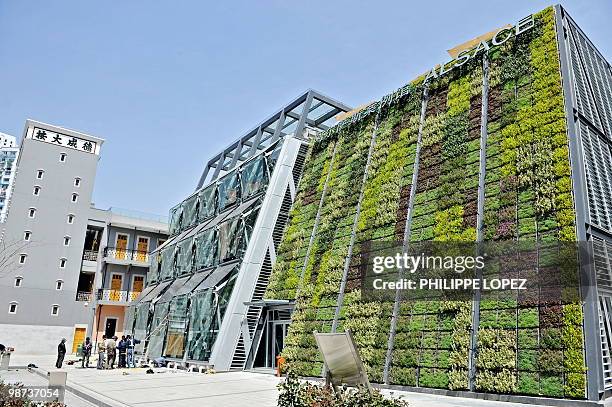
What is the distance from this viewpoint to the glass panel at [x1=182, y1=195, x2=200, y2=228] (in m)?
35.4

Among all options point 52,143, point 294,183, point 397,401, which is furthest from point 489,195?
point 52,143

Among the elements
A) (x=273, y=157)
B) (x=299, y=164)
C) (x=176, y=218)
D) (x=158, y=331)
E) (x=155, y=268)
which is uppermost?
(x=273, y=157)

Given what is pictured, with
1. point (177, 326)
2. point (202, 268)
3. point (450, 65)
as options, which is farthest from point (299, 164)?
point (177, 326)

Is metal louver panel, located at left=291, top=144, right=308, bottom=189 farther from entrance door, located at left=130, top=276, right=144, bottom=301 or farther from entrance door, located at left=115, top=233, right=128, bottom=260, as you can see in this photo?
entrance door, located at left=130, top=276, right=144, bottom=301

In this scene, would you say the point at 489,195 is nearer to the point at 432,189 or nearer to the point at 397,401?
the point at 432,189

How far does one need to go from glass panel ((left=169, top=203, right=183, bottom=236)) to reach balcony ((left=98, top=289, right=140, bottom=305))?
30.7ft

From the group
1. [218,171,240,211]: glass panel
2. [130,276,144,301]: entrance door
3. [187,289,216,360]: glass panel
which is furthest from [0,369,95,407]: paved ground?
[130,276,144,301]: entrance door

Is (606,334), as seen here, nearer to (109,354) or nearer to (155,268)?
(109,354)

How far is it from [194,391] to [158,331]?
Result: 1539 centimetres

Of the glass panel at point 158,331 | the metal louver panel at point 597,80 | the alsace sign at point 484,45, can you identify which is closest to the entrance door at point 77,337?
the glass panel at point 158,331

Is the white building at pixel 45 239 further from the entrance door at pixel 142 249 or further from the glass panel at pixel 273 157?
the glass panel at pixel 273 157

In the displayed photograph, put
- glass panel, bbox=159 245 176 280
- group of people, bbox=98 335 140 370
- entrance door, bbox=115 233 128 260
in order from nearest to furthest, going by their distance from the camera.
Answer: group of people, bbox=98 335 140 370 → glass panel, bbox=159 245 176 280 → entrance door, bbox=115 233 128 260

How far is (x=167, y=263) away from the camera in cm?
3472

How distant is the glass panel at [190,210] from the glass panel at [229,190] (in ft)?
14.8
